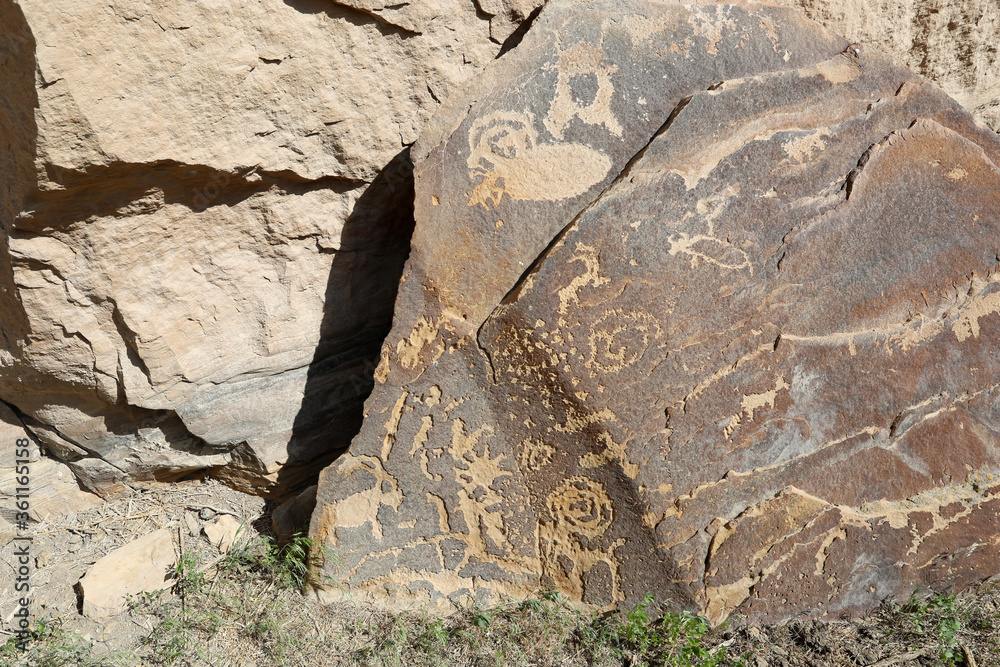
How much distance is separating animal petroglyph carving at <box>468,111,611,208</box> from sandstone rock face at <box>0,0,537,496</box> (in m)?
0.35

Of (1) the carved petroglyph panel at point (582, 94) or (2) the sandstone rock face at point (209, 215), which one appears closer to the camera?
(2) the sandstone rock face at point (209, 215)

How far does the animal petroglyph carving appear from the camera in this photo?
1.65 metres

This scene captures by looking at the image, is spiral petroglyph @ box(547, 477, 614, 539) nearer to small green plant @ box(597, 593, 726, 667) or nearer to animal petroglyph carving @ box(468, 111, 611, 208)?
small green plant @ box(597, 593, 726, 667)

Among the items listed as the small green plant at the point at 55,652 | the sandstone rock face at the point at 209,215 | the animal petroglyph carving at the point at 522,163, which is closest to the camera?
the sandstone rock face at the point at 209,215

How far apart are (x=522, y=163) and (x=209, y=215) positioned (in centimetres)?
83

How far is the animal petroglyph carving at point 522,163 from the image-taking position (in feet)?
5.40

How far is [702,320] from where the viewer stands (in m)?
1.61

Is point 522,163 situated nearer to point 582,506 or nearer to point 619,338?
point 619,338

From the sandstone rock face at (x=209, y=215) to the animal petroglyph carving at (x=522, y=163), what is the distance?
35 centimetres

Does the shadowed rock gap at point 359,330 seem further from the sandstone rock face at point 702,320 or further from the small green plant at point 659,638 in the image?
the small green plant at point 659,638
